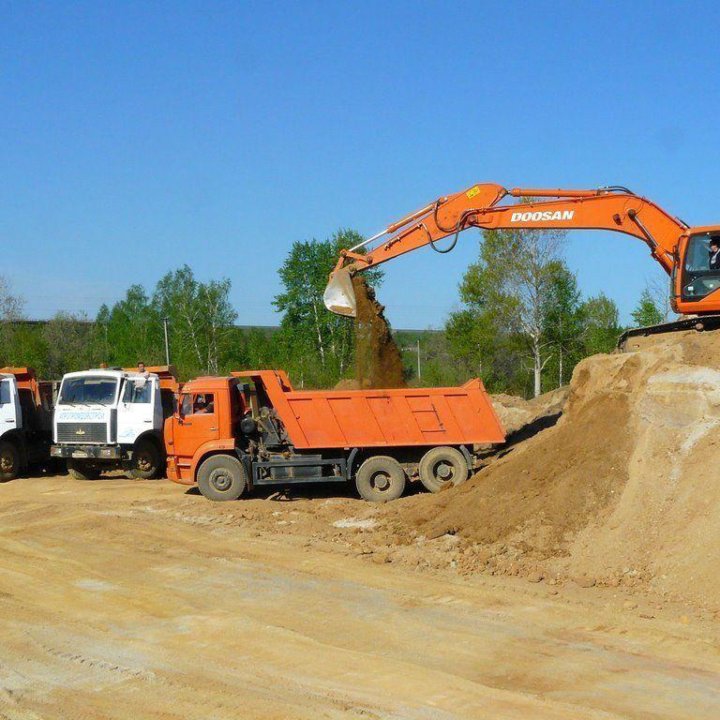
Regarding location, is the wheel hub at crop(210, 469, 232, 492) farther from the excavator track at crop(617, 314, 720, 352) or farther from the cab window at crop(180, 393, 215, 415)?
the excavator track at crop(617, 314, 720, 352)

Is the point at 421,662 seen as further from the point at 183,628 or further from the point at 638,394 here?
the point at 638,394

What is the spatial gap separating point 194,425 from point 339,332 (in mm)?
27966

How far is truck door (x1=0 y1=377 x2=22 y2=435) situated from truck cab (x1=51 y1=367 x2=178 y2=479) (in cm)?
151

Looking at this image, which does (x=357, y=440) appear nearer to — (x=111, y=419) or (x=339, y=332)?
(x=111, y=419)

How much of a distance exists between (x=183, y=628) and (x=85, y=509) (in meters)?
8.05

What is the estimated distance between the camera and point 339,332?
146 feet

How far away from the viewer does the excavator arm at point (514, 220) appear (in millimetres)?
15555

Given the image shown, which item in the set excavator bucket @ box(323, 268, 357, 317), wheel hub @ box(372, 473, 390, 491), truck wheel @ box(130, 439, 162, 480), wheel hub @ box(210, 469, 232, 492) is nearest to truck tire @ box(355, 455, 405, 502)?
wheel hub @ box(372, 473, 390, 491)

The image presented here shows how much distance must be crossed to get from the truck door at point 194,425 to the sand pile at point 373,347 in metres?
3.15

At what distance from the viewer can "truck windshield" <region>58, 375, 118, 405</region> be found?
774 inches

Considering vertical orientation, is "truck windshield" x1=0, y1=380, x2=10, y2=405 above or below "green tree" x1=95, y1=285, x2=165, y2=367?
below

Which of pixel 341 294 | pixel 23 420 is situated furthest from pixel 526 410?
pixel 23 420

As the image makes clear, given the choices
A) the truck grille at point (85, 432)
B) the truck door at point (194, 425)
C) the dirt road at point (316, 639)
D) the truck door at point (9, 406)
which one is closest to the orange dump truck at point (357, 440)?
the truck door at point (194, 425)

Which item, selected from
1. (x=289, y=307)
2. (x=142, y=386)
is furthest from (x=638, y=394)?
(x=289, y=307)
